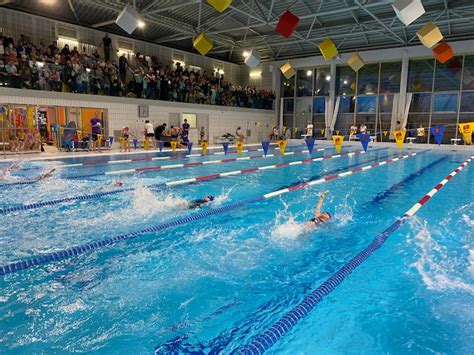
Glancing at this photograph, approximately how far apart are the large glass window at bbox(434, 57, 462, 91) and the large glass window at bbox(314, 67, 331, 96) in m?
5.96

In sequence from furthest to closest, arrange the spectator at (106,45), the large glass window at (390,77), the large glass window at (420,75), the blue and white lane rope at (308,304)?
the large glass window at (390,77)
the large glass window at (420,75)
the spectator at (106,45)
the blue and white lane rope at (308,304)

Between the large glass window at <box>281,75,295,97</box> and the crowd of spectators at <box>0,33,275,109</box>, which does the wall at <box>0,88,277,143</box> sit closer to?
the crowd of spectators at <box>0,33,275,109</box>

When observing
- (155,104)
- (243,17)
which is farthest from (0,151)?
(243,17)

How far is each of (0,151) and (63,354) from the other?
12335mm

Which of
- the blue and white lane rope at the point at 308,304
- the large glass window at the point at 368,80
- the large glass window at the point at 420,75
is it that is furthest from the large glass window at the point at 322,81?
the blue and white lane rope at the point at 308,304

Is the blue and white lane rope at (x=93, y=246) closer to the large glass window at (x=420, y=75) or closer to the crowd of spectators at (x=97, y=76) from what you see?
the crowd of spectators at (x=97, y=76)

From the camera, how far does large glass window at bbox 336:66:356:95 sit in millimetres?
21391

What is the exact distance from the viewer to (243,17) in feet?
53.3

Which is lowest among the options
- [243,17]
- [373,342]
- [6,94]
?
[373,342]

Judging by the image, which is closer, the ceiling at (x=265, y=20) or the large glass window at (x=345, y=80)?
the ceiling at (x=265, y=20)

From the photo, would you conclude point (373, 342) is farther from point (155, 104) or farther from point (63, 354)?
point (155, 104)

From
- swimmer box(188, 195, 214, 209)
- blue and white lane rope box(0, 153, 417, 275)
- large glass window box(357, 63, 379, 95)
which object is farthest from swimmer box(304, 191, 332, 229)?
large glass window box(357, 63, 379, 95)

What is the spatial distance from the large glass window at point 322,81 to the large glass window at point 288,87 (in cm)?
160

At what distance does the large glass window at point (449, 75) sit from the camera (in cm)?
1841
